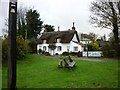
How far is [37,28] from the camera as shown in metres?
43.0

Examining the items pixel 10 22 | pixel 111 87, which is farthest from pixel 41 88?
pixel 10 22

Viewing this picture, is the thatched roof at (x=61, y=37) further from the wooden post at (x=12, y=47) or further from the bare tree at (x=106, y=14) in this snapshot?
the wooden post at (x=12, y=47)

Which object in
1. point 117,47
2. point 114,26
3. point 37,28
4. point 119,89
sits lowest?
point 119,89

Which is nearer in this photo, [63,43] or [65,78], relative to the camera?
[65,78]

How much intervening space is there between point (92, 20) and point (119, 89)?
60.8 feet

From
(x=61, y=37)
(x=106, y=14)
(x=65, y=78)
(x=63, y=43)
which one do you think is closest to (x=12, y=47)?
(x=65, y=78)

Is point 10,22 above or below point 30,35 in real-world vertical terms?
below

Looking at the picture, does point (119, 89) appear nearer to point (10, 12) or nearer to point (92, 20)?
point (10, 12)

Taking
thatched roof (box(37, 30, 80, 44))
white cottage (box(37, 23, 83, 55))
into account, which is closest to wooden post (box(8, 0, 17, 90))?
white cottage (box(37, 23, 83, 55))

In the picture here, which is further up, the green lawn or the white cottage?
the white cottage

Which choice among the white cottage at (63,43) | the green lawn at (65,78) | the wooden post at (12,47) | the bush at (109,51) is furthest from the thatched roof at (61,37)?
the wooden post at (12,47)

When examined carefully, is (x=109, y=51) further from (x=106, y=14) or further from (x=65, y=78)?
(x=65, y=78)

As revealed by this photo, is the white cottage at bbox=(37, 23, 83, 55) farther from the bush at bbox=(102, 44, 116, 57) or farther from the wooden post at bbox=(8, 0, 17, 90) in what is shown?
the wooden post at bbox=(8, 0, 17, 90)

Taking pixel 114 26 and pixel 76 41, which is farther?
pixel 76 41
